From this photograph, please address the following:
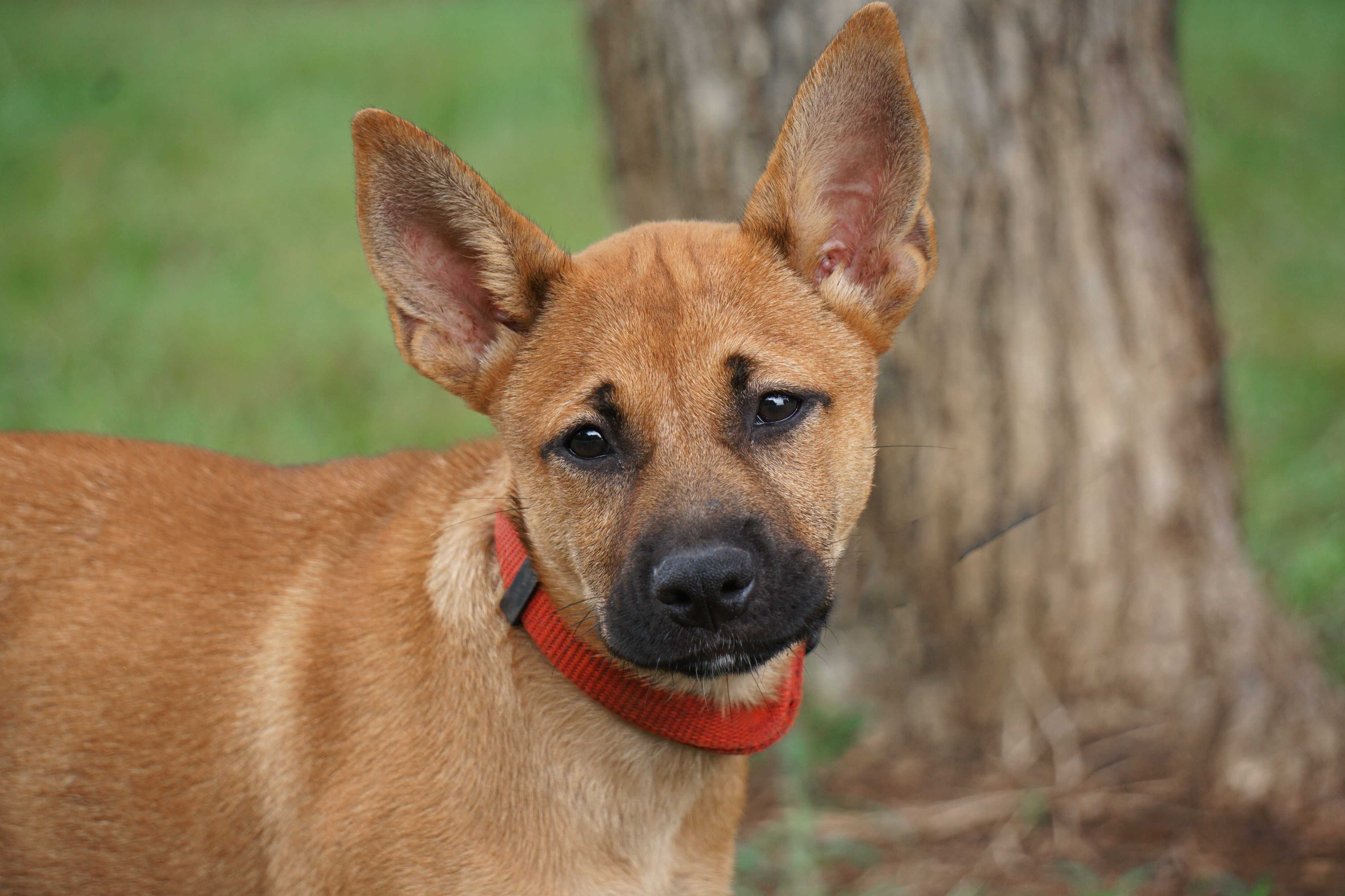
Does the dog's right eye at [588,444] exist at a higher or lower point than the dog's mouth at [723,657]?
higher

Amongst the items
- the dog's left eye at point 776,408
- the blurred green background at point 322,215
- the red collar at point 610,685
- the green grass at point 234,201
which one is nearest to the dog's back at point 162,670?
the red collar at point 610,685

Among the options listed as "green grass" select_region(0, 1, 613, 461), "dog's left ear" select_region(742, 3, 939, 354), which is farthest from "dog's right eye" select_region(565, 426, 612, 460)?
"green grass" select_region(0, 1, 613, 461)

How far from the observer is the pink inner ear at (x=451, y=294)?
2.88m

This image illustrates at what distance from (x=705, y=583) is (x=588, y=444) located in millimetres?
546

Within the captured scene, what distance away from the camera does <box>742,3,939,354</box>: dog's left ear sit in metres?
2.70

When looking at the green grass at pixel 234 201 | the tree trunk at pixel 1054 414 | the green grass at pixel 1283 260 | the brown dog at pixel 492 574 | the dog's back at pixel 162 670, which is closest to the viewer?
the brown dog at pixel 492 574

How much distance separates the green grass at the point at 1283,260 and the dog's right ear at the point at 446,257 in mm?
3034

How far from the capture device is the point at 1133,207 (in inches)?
164

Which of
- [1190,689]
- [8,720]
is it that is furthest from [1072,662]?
[8,720]

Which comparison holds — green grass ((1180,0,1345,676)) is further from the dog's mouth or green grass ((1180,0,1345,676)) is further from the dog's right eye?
the dog's right eye

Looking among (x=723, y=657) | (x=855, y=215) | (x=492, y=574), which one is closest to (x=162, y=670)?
(x=492, y=574)

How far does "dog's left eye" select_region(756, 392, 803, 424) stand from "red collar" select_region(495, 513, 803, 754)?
2.20ft

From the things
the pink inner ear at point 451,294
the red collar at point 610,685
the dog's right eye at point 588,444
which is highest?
the pink inner ear at point 451,294

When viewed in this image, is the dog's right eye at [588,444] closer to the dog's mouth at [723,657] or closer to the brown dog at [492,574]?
the brown dog at [492,574]
